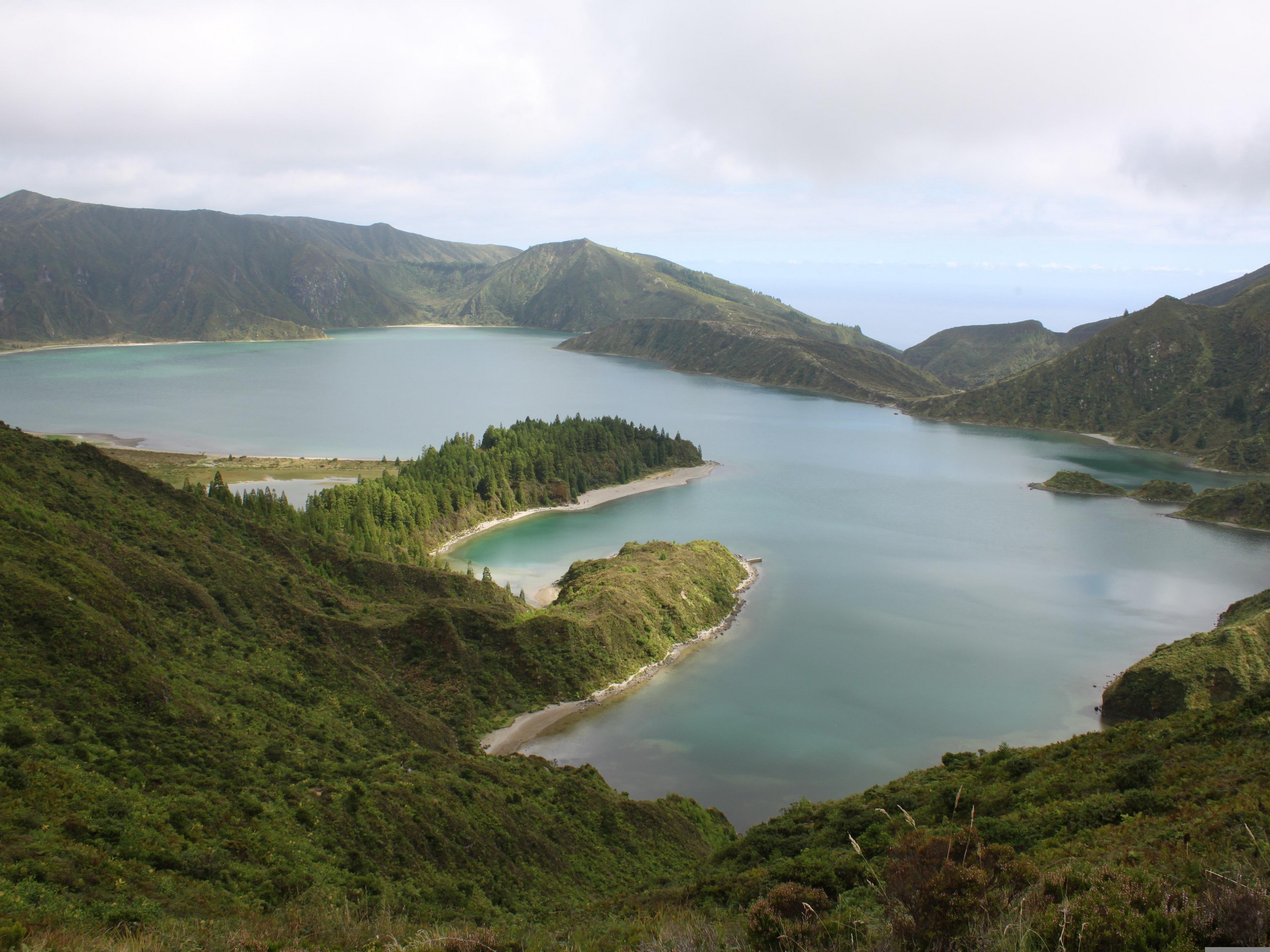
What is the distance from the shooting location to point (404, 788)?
2819 centimetres

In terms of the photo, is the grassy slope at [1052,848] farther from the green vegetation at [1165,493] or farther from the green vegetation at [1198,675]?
the green vegetation at [1165,493]

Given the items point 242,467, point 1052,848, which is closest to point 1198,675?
point 1052,848

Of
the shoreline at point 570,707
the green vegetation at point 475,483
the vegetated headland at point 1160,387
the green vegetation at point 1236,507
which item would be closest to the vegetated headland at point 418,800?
the shoreline at point 570,707

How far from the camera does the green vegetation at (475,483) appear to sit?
7062cm

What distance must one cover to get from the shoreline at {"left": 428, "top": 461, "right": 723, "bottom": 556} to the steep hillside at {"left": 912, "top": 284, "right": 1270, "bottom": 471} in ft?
285

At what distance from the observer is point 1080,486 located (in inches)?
4486

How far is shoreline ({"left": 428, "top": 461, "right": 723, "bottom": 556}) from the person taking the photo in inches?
3354

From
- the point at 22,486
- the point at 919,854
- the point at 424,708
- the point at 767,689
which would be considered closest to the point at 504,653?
the point at 424,708

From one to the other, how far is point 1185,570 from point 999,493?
1340 inches

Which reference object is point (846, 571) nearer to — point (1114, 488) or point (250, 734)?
point (250, 734)

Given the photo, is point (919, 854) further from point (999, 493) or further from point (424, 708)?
point (999, 493)

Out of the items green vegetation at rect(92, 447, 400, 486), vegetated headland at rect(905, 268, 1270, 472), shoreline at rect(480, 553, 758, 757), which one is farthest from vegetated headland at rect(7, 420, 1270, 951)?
vegetated headland at rect(905, 268, 1270, 472)

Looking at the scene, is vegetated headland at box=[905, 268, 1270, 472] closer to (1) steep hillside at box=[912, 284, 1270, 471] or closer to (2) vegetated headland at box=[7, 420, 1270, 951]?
(1) steep hillside at box=[912, 284, 1270, 471]

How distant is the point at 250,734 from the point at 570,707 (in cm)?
2058
